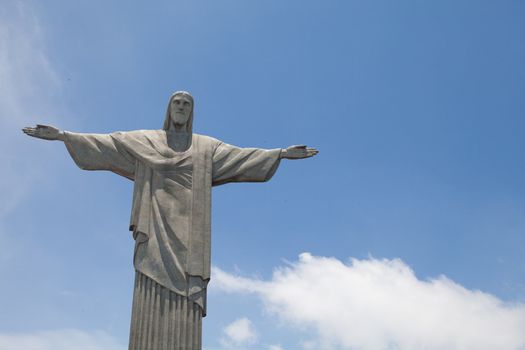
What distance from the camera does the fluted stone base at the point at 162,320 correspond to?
12.3 metres

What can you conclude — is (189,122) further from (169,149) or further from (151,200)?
(151,200)

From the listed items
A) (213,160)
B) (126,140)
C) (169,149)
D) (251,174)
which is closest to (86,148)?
(126,140)

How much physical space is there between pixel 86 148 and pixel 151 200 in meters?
2.01

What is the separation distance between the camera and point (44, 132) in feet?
46.6

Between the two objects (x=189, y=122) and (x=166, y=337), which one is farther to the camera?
(x=189, y=122)

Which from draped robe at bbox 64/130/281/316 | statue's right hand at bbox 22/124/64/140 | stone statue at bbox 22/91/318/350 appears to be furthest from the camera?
statue's right hand at bbox 22/124/64/140

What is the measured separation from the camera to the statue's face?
47.7 ft

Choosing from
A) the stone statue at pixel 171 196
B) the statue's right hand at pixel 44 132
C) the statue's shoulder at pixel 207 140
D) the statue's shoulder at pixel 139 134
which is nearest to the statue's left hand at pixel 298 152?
the stone statue at pixel 171 196

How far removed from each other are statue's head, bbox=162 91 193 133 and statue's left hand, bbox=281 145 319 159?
223cm

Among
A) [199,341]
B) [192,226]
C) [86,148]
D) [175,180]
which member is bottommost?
[199,341]

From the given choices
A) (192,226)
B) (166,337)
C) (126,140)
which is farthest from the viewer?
(126,140)

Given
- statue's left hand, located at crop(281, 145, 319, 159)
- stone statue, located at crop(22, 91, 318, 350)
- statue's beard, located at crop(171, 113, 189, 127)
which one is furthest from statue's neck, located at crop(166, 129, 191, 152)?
statue's left hand, located at crop(281, 145, 319, 159)

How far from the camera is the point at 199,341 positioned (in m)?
12.6

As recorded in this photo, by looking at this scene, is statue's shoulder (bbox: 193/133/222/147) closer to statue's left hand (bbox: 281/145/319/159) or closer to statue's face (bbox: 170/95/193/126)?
statue's face (bbox: 170/95/193/126)
